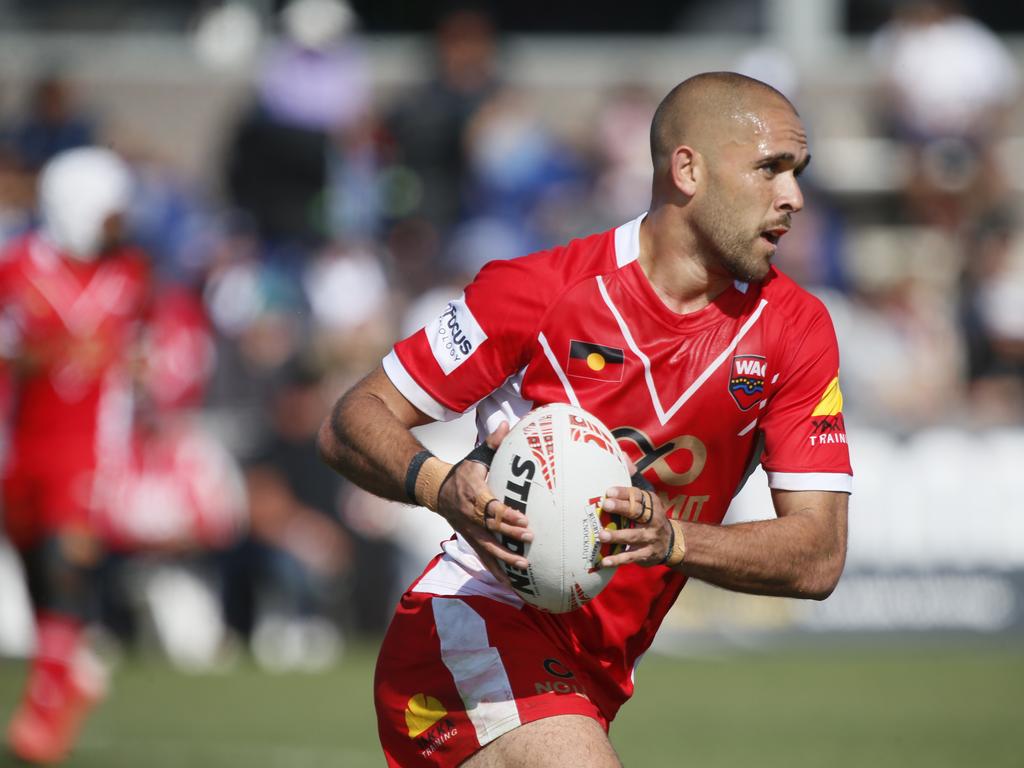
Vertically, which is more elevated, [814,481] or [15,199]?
[814,481]

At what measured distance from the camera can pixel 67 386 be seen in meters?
10.1

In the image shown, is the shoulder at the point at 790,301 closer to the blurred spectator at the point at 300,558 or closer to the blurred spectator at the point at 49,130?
the blurred spectator at the point at 300,558

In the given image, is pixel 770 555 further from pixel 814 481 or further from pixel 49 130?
pixel 49 130

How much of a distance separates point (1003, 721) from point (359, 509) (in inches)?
210

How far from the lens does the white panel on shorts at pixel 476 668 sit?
481 cm

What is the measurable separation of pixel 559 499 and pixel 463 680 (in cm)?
76

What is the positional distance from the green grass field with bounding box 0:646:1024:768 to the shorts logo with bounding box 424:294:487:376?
447 cm

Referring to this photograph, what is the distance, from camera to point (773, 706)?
10773 millimetres

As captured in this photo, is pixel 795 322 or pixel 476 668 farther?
pixel 795 322

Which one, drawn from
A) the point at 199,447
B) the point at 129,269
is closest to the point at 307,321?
the point at 199,447

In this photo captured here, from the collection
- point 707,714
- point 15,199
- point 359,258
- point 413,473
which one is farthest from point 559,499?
point 15,199

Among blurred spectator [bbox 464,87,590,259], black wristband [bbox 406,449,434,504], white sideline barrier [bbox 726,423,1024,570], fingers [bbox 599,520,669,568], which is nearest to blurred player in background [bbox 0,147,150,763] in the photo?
blurred spectator [bbox 464,87,590,259]

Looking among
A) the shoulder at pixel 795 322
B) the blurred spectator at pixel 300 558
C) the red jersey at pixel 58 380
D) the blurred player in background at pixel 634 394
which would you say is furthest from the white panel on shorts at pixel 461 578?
the blurred spectator at pixel 300 558

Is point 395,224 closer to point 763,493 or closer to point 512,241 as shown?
point 512,241
